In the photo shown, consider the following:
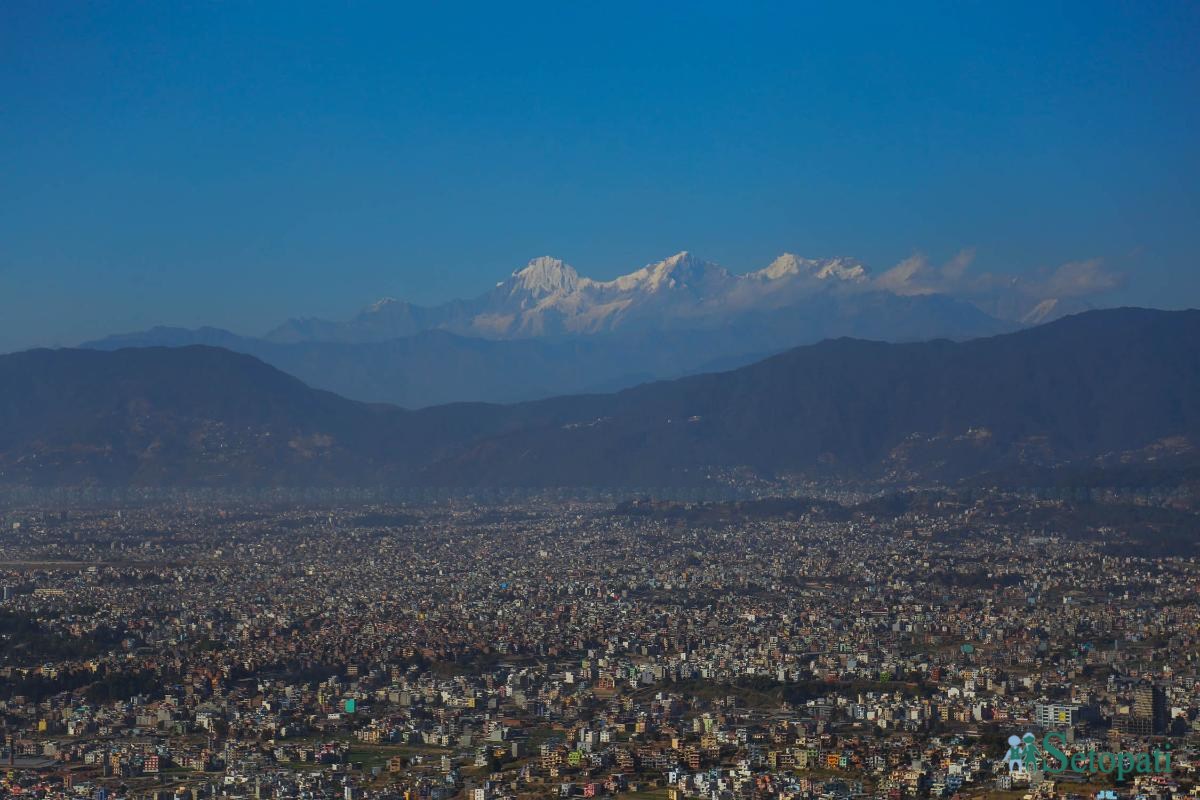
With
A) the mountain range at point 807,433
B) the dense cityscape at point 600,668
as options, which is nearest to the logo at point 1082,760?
the dense cityscape at point 600,668

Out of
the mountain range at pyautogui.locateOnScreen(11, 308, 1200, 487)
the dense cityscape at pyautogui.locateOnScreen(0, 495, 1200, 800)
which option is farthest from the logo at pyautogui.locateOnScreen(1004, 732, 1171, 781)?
the mountain range at pyautogui.locateOnScreen(11, 308, 1200, 487)

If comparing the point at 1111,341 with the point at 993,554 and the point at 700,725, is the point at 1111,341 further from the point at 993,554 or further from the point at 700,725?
the point at 700,725

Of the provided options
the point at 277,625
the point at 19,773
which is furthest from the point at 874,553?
the point at 19,773

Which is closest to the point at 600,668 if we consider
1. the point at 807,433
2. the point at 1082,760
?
the point at 1082,760

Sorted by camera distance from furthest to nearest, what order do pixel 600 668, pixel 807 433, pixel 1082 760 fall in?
pixel 807 433
pixel 600 668
pixel 1082 760

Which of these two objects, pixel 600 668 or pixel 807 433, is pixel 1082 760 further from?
pixel 807 433

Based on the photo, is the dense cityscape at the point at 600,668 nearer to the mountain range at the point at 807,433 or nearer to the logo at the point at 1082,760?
the logo at the point at 1082,760
